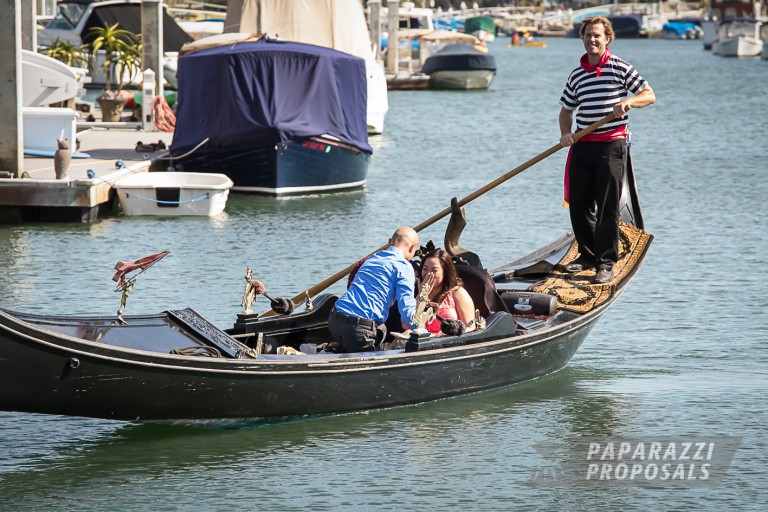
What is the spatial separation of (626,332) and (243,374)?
200 inches

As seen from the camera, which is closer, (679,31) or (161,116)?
(161,116)

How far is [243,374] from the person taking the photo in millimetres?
8023

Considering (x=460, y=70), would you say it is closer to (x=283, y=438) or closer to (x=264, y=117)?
(x=264, y=117)

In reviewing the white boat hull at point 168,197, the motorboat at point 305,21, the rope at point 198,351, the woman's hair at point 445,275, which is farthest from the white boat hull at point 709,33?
the rope at point 198,351

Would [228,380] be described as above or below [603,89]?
below

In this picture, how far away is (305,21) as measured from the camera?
24.3 metres

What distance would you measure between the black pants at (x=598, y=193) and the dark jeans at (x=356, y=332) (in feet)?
8.16

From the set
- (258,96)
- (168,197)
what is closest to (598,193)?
(168,197)

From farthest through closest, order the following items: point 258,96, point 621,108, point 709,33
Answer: point 709,33, point 258,96, point 621,108

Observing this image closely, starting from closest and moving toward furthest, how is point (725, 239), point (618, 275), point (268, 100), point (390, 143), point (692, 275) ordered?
1. point (618, 275)
2. point (692, 275)
3. point (725, 239)
4. point (268, 100)
5. point (390, 143)

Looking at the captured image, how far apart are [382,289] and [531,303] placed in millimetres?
1705

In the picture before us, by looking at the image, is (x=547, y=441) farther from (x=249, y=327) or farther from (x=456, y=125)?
(x=456, y=125)

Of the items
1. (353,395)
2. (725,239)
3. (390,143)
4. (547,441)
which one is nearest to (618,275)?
(547,441)

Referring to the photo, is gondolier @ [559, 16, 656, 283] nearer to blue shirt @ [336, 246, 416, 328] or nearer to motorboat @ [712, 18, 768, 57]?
blue shirt @ [336, 246, 416, 328]
